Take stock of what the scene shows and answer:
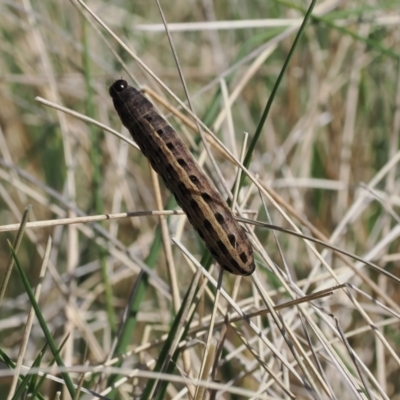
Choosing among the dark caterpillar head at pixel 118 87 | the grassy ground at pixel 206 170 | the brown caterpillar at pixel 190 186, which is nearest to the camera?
the brown caterpillar at pixel 190 186

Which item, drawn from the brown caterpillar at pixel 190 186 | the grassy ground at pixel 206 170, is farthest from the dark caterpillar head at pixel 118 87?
the grassy ground at pixel 206 170

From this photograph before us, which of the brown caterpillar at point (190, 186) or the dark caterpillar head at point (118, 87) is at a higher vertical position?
the dark caterpillar head at point (118, 87)

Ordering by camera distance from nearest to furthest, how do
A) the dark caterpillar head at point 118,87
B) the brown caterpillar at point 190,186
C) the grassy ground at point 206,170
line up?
the brown caterpillar at point 190,186 < the dark caterpillar head at point 118,87 < the grassy ground at point 206,170

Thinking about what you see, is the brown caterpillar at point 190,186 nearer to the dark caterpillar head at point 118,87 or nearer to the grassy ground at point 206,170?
the dark caterpillar head at point 118,87

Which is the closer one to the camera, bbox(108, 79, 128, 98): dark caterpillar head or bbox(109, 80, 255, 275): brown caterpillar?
bbox(109, 80, 255, 275): brown caterpillar

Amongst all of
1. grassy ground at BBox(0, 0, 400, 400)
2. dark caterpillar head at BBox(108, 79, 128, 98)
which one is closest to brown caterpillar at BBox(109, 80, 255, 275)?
dark caterpillar head at BBox(108, 79, 128, 98)

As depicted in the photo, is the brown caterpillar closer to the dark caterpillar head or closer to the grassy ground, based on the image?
the dark caterpillar head

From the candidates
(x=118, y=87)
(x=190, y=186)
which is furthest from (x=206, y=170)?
(x=190, y=186)

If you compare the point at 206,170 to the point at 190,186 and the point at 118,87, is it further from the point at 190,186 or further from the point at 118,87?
→ the point at 190,186
